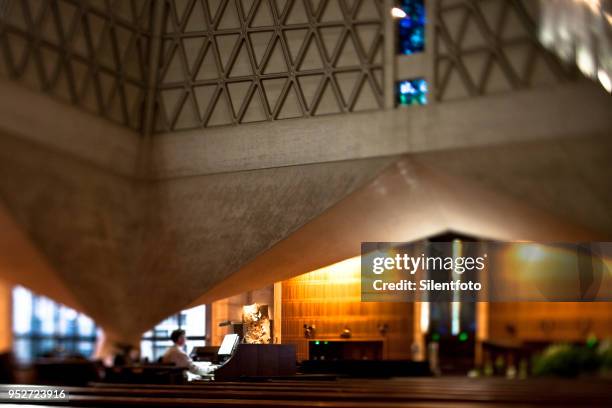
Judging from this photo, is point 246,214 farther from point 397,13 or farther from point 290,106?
point 397,13

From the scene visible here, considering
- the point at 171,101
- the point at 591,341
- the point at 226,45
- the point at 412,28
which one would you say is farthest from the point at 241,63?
the point at 591,341

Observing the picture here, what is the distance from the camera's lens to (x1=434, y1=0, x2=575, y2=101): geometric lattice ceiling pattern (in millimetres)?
11414

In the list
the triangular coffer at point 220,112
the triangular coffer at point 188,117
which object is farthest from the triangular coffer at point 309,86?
the triangular coffer at point 188,117

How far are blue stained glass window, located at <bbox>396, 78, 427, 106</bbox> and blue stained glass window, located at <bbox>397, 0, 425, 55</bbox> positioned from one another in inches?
18.2

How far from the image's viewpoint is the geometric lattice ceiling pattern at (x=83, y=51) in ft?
38.1

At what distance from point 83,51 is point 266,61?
9.02 ft

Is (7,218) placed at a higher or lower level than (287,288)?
higher

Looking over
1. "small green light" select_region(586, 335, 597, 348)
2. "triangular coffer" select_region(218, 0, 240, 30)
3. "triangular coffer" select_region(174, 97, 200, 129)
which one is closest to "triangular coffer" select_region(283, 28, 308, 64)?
"triangular coffer" select_region(218, 0, 240, 30)

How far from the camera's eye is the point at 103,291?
13.4 m

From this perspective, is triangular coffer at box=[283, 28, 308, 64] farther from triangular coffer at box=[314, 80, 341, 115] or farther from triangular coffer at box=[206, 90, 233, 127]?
triangular coffer at box=[206, 90, 233, 127]

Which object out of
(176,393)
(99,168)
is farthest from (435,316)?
(176,393)

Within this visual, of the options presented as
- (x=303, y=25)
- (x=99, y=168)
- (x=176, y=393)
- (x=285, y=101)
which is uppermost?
(x=303, y=25)

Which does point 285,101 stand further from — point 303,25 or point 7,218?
point 7,218

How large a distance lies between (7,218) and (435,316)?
9102 millimetres
